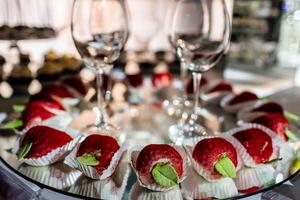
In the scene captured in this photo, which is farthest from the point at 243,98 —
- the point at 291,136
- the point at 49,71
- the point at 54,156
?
the point at 49,71

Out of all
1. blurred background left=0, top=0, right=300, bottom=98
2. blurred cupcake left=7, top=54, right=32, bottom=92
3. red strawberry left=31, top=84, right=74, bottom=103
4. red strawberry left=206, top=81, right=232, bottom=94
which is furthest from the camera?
blurred background left=0, top=0, right=300, bottom=98

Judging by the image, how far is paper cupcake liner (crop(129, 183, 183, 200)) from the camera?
0.41 m

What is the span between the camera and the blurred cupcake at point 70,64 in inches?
41.9

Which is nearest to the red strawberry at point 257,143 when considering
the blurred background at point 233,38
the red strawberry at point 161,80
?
the red strawberry at point 161,80

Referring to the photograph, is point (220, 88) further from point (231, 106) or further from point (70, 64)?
point (70, 64)

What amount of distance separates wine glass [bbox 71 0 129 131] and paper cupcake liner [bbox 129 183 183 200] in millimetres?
209

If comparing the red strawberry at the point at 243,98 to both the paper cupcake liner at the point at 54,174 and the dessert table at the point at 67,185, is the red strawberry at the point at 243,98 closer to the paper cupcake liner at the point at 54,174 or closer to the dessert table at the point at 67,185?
the dessert table at the point at 67,185

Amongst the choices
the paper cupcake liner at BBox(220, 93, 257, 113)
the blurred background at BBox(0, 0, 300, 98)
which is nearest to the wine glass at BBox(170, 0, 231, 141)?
the paper cupcake liner at BBox(220, 93, 257, 113)

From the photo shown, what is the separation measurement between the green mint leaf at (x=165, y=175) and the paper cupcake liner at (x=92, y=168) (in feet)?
0.17

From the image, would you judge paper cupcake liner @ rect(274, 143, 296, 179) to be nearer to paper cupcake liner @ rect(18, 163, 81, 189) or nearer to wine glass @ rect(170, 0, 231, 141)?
wine glass @ rect(170, 0, 231, 141)

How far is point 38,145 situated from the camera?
473mm

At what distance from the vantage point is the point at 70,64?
1.08 m

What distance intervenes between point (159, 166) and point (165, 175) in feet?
0.04

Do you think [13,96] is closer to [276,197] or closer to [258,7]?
[276,197]
